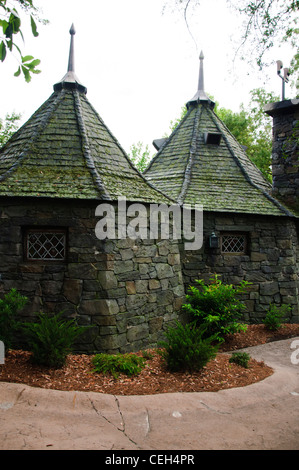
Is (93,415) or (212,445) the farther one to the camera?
(93,415)

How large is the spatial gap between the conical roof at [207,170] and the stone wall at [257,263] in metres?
0.38

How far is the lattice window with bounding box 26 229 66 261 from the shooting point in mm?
6676

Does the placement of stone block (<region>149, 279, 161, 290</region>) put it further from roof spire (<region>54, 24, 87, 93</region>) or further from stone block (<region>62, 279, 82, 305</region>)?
roof spire (<region>54, 24, 87, 93</region>)

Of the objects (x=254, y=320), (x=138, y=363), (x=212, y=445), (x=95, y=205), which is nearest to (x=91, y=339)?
(x=138, y=363)

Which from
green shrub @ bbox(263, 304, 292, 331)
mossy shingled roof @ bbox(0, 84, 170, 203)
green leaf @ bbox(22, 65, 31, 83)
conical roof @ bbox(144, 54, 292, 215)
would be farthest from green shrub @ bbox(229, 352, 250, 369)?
green leaf @ bbox(22, 65, 31, 83)

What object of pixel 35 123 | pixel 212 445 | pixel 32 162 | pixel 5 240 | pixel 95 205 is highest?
pixel 35 123

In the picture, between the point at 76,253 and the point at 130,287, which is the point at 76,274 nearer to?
the point at 76,253

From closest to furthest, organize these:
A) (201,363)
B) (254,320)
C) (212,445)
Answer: (212,445) < (201,363) < (254,320)

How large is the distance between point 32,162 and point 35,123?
1.61 meters

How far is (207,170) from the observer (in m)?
10.3

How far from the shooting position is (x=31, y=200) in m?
6.58

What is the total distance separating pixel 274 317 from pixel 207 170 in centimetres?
442

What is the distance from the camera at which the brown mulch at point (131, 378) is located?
5039mm

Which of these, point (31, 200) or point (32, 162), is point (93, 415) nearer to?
point (31, 200)
